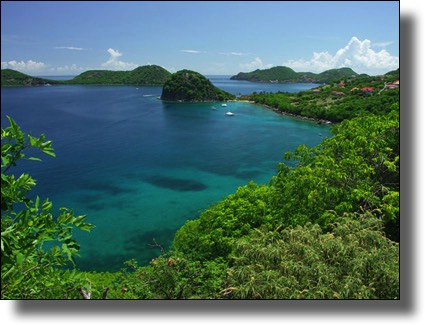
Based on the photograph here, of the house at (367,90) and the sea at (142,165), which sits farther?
the house at (367,90)

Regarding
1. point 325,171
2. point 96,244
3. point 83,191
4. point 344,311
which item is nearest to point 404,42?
point 344,311

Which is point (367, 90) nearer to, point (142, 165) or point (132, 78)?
point (142, 165)

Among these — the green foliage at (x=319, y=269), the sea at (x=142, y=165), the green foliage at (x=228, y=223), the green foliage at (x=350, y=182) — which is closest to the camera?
the green foliage at (x=319, y=269)

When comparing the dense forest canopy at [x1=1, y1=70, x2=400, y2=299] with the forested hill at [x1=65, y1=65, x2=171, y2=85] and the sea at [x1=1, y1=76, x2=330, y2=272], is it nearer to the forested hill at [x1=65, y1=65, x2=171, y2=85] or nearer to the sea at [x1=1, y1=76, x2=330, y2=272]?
the sea at [x1=1, y1=76, x2=330, y2=272]

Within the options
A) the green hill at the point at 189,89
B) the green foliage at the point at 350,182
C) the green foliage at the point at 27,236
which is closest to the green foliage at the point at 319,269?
the green foliage at the point at 27,236

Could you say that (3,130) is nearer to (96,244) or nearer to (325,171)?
(325,171)

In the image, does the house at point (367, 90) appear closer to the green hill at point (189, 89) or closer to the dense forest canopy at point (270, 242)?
the green hill at point (189, 89)

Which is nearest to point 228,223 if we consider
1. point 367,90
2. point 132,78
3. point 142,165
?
point 142,165
